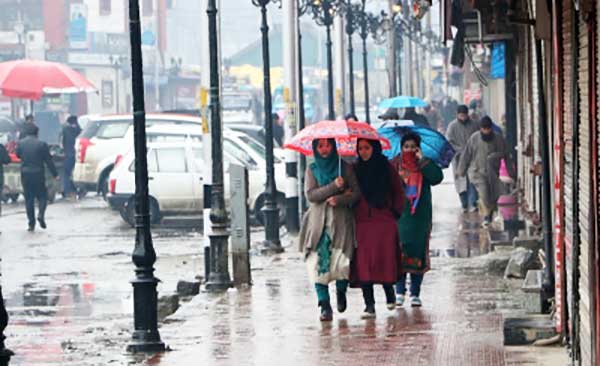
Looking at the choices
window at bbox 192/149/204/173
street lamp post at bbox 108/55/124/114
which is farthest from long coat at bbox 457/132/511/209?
street lamp post at bbox 108/55/124/114

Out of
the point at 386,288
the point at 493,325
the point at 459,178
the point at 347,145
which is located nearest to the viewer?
the point at 493,325

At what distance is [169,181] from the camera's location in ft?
97.6

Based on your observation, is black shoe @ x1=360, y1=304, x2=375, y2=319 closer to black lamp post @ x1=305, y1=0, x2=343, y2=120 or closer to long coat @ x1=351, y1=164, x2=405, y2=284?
long coat @ x1=351, y1=164, x2=405, y2=284

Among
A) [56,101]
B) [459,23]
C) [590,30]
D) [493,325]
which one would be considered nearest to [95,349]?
[493,325]

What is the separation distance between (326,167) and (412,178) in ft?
4.36

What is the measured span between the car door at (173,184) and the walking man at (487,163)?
5.47 meters

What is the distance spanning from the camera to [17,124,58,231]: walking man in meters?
30.4

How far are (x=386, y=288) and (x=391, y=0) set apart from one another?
33846mm

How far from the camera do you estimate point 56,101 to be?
268 feet

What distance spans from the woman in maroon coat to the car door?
14.6m

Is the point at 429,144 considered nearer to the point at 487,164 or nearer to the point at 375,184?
the point at 375,184

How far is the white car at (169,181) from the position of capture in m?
29.8

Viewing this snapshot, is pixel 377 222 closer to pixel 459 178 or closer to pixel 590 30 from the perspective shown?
pixel 590 30

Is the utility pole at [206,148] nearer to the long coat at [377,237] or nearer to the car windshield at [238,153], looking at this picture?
the long coat at [377,237]
